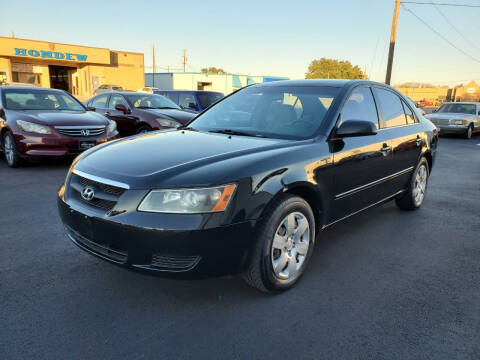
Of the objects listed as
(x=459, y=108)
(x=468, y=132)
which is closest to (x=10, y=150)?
(x=468, y=132)

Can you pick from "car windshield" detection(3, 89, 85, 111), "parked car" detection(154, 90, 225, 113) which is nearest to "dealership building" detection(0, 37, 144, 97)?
"parked car" detection(154, 90, 225, 113)

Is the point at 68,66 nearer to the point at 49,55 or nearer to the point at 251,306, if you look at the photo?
the point at 49,55

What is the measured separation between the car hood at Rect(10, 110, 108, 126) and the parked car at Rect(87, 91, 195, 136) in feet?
5.00

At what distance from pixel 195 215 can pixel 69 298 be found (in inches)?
47.0

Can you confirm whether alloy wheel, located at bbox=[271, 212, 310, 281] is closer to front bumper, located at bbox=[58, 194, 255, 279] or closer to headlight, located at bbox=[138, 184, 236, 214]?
front bumper, located at bbox=[58, 194, 255, 279]

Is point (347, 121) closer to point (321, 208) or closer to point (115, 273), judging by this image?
point (321, 208)

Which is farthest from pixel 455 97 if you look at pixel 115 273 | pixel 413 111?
pixel 115 273

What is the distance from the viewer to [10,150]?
7051mm

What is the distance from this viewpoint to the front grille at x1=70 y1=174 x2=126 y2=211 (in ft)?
8.05

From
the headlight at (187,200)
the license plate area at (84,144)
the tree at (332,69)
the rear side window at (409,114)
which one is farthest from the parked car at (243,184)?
the tree at (332,69)

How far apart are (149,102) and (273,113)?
6.81m

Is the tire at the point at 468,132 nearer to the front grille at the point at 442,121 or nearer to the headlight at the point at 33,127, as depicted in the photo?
the front grille at the point at 442,121

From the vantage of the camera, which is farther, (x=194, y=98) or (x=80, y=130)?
(x=194, y=98)

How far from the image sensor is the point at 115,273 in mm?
3062
